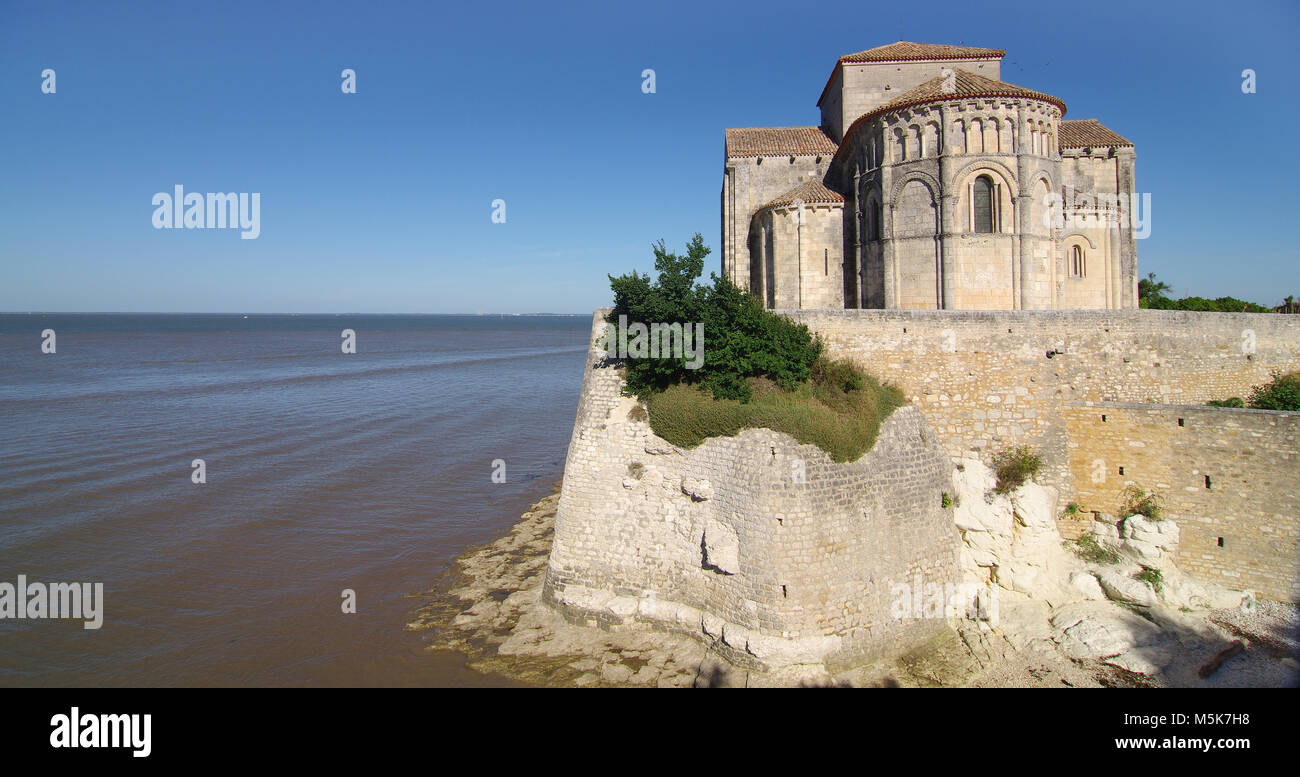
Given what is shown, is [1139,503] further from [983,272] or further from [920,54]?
[920,54]

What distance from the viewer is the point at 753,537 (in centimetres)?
1117

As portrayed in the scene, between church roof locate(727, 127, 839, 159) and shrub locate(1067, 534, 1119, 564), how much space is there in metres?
13.0

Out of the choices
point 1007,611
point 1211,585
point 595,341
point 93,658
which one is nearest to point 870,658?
point 1007,611

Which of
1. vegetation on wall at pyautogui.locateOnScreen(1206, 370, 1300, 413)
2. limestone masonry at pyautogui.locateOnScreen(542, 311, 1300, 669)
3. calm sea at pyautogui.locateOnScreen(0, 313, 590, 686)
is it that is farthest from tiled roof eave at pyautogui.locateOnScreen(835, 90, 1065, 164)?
calm sea at pyautogui.locateOnScreen(0, 313, 590, 686)

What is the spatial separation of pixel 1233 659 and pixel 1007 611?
3385 millimetres

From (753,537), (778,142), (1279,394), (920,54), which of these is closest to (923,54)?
(920,54)

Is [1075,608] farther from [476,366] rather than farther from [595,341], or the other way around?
[476,366]

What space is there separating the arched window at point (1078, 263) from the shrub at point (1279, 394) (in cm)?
535

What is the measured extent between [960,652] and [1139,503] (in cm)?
495

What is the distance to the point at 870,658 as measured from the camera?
1111 centimetres

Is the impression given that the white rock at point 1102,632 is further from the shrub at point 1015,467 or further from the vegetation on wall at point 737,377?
the vegetation on wall at point 737,377

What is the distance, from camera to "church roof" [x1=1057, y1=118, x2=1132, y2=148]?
18391 mm

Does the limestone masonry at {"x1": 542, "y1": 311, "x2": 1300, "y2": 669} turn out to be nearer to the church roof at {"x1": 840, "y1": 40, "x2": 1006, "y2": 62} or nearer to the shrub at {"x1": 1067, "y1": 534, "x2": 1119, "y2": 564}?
the shrub at {"x1": 1067, "y1": 534, "x2": 1119, "y2": 564}

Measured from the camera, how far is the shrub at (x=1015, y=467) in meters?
12.8
